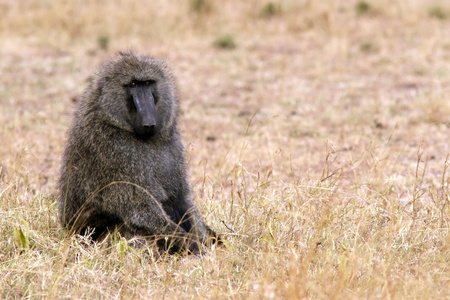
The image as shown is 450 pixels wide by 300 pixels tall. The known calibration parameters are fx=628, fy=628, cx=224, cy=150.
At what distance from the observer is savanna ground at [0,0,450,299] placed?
3352mm

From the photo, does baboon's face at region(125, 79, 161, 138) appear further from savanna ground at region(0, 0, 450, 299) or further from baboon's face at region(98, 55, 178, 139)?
savanna ground at region(0, 0, 450, 299)

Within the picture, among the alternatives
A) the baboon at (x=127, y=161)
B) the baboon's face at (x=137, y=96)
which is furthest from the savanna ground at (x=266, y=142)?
the baboon's face at (x=137, y=96)

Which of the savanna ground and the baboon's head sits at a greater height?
the baboon's head

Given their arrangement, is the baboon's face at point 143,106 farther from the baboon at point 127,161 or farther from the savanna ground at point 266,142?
the savanna ground at point 266,142

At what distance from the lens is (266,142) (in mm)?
6621

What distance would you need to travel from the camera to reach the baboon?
370 cm

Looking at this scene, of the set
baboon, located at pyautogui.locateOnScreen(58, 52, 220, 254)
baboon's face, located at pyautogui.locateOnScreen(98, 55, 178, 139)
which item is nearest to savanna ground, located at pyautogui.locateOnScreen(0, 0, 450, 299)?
baboon, located at pyautogui.locateOnScreen(58, 52, 220, 254)

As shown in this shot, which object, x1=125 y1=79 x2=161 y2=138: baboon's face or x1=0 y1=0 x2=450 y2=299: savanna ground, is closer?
x1=0 y1=0 x2=450 y2=299: savanna ground

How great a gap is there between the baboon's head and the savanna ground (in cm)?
61

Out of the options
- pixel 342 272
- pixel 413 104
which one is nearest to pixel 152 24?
pixel 413 104

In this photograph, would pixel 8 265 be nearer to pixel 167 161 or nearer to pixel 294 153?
pixel 167 161

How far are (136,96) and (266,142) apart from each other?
304cm

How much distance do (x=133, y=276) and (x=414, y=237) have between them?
67.9 inches

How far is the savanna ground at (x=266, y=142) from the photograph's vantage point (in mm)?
3352
